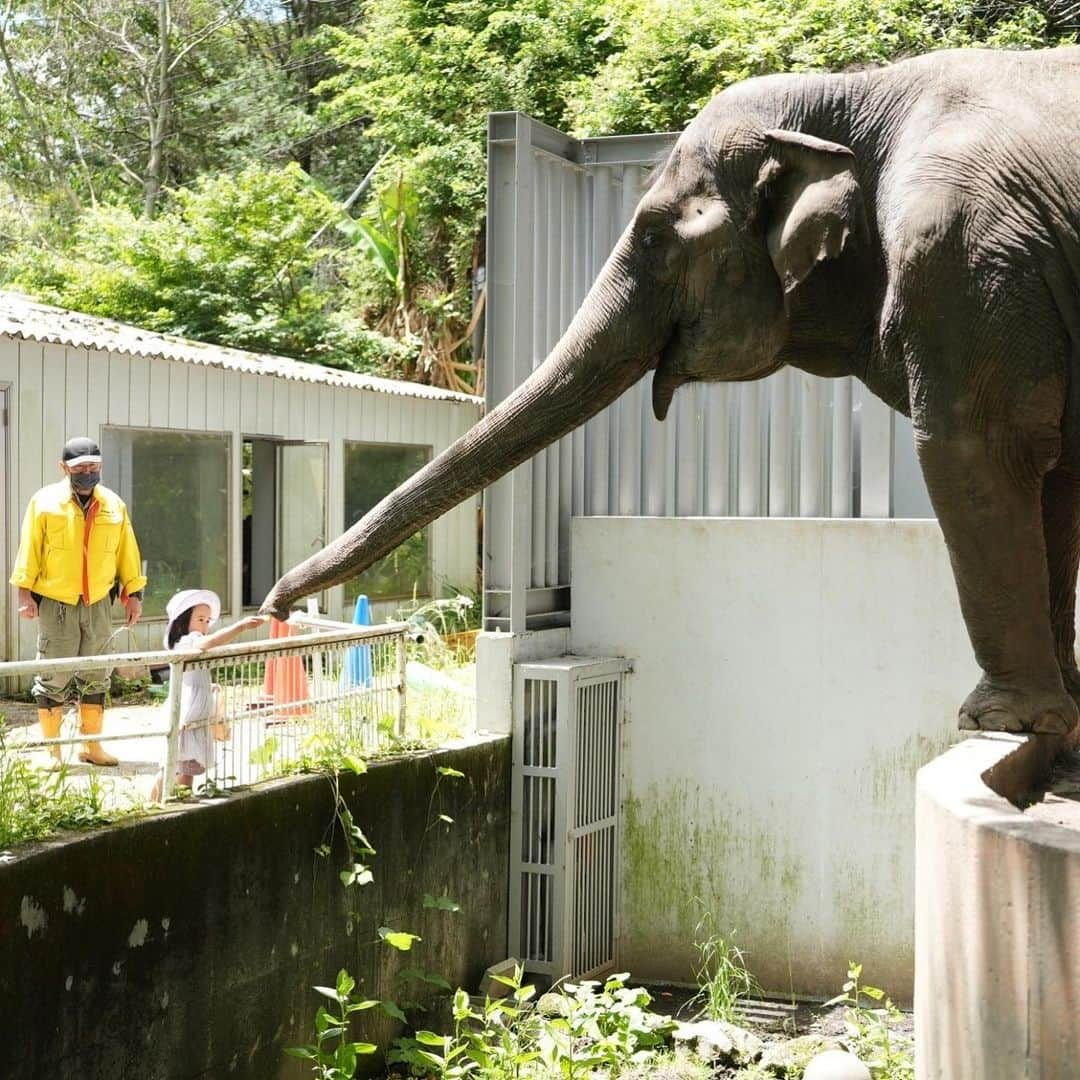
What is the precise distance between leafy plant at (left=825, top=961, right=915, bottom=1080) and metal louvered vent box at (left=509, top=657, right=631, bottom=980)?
1.37 meters

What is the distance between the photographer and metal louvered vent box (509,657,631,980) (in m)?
7.50

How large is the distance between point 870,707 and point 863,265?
432cm

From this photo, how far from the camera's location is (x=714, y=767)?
303 inches

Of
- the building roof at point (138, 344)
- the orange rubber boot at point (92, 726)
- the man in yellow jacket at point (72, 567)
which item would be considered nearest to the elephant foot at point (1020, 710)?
the orange rubber boot at point (92, 726)

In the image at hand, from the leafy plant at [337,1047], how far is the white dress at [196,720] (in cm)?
99

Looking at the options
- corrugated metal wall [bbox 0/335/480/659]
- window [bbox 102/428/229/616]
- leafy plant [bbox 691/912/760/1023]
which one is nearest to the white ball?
leafy plant [bbox 691/912/760/1023]

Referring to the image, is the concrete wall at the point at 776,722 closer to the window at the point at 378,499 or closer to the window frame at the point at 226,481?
the window frame at the point at 226,481

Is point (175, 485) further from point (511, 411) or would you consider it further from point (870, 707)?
point (511, 411)

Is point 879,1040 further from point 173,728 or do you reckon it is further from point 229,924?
point 173,728

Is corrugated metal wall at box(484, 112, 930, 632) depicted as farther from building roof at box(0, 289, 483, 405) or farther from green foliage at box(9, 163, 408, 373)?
green foliage at box(9, 163, 408, 373)

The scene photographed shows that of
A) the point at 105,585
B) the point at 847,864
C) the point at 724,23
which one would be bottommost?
the point at 847,864

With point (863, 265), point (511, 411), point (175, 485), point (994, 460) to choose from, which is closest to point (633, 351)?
point (511, 411)

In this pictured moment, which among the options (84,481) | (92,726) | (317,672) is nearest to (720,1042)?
(317,672)

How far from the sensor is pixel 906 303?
325cm
